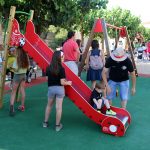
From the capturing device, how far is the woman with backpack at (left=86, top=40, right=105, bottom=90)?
823 cm

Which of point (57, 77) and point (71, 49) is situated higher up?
point (71, 49)

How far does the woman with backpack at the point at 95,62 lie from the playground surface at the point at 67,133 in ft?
3.39

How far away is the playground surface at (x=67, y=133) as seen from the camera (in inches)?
203

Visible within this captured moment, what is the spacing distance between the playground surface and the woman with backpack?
3.39ft

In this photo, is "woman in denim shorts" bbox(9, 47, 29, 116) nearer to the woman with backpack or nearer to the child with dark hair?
the child with dark hair

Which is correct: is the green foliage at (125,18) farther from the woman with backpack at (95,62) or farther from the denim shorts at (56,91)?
the denim shorts at (56,91)

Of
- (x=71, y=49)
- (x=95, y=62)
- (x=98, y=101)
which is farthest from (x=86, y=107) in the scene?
(x=95, y=62)

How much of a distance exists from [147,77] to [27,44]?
337 inches

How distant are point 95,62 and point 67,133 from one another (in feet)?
9.77

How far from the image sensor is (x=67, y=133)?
5.77 meters

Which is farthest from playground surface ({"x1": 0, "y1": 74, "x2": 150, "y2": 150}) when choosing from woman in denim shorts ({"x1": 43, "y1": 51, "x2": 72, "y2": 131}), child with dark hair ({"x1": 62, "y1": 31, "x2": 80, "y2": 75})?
child with dark hair ({"x1": 62, "y1": 31, "x2": 80, "y2": 75})

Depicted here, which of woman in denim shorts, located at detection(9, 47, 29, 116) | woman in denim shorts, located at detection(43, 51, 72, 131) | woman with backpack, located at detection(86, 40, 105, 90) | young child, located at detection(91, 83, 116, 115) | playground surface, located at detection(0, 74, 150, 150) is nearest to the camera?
playground surface, located at detection(0, 74, 150, 150)

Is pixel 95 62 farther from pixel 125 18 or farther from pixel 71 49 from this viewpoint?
pixel 125 18

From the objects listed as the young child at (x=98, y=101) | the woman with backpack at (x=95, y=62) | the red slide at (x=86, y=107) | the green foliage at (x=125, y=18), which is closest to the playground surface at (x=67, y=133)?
the red slide at (x=86, y=107)
